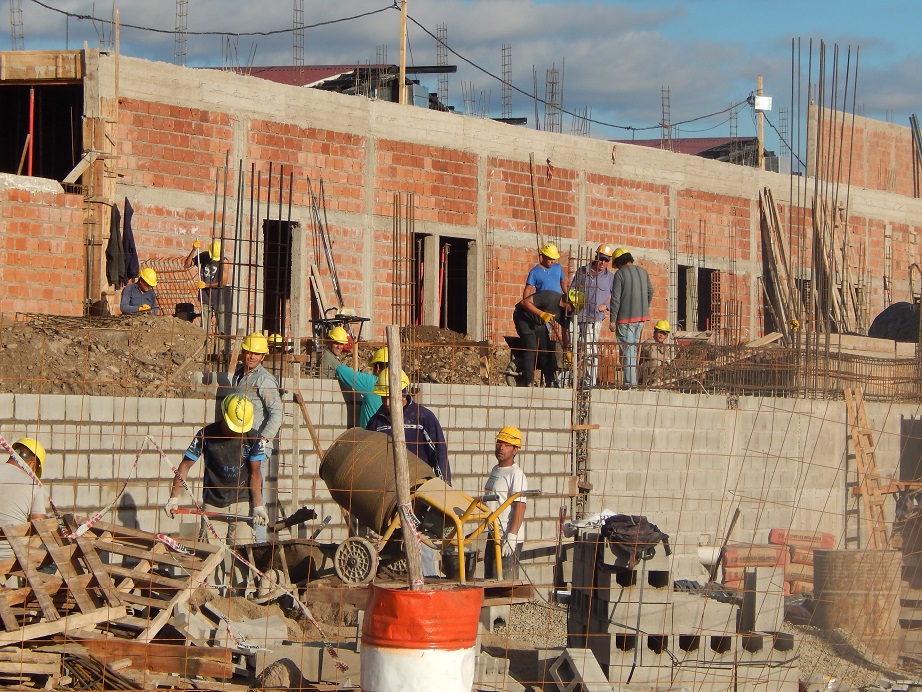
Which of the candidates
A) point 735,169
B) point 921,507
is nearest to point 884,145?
point 735,169

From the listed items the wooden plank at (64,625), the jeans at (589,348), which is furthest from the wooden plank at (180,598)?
the jeans at (589,348)

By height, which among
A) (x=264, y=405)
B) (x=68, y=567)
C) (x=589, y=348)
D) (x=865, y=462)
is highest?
(x=589, y=348)

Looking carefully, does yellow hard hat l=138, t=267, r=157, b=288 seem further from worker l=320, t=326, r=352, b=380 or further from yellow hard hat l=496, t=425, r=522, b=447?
yellow hard hat l=496, t=425, r=522, b=447

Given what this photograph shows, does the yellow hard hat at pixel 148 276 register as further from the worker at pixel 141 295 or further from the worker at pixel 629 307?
the worker at pixel 629 307

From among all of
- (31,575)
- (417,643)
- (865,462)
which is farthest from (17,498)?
(865,462)

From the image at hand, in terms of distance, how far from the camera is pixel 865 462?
1559cm

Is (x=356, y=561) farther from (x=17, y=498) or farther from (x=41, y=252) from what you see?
(x=41, y=252)

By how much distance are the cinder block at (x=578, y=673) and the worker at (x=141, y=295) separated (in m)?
6.97

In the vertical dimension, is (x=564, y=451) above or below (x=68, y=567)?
above

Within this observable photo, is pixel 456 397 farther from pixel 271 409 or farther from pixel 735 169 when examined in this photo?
pixel 735 169

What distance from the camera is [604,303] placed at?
1370 centimetres

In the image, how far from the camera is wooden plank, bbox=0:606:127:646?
6.30 m

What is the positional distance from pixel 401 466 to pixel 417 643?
0.80 metres

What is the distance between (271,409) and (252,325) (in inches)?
249
